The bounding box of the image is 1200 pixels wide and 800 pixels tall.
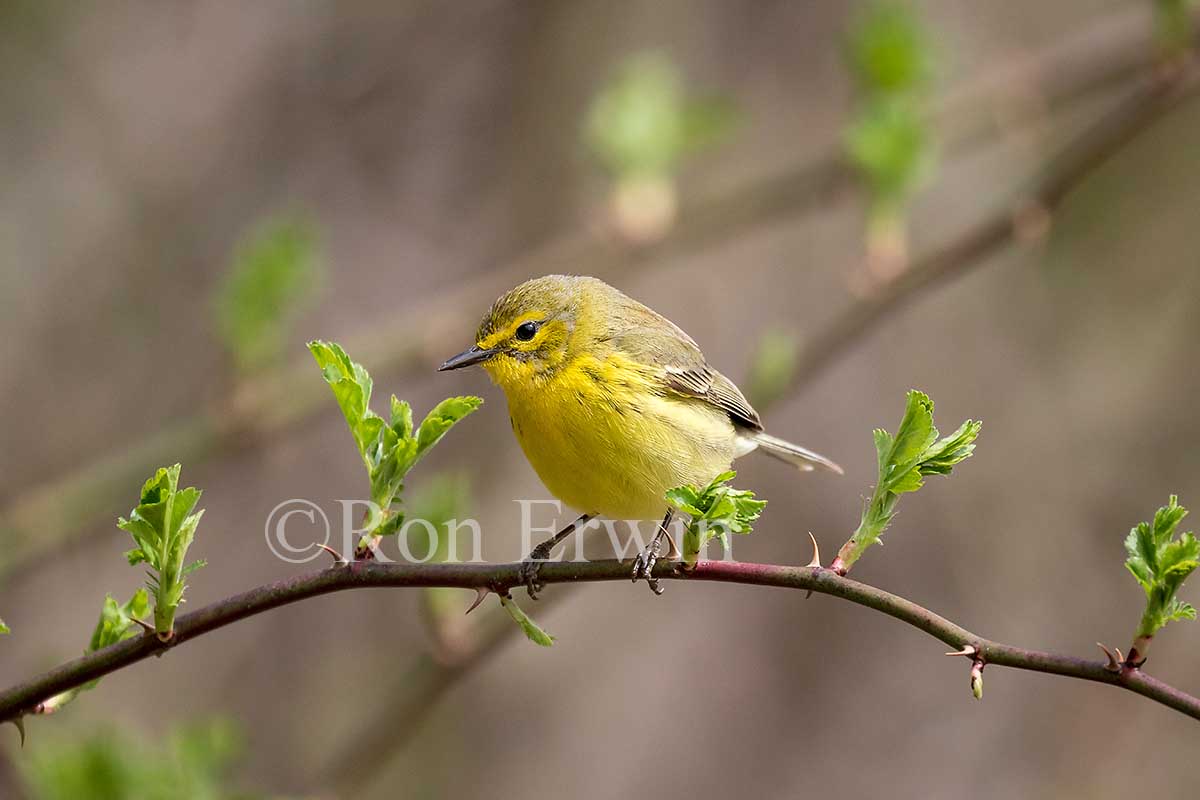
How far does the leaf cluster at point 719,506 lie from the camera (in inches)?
89.7

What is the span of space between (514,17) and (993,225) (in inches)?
139

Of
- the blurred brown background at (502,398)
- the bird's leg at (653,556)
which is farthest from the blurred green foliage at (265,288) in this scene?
the blurred brown background at (502,398)

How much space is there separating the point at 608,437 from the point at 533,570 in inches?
49.3

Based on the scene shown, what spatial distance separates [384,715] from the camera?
4352 millimetres

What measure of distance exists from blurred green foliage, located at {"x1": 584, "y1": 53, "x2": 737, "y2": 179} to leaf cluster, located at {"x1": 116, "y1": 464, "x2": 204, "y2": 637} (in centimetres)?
309

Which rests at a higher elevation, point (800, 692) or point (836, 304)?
point (836, 304)

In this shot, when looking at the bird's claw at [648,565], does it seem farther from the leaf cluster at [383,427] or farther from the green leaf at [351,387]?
the green leaf at [351,387]

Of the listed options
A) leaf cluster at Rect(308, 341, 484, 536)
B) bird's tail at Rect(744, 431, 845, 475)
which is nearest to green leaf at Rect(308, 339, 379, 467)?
leaf cluster at Rect(308, 341, 484, 536)

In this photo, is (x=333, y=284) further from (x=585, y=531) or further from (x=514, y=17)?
(x=585, y=531)

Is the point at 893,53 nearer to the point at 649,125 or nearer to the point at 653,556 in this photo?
the point at 649,125

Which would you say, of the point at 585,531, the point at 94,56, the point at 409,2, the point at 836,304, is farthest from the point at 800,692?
the point at 94,56

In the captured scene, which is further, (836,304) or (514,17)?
(836,304)

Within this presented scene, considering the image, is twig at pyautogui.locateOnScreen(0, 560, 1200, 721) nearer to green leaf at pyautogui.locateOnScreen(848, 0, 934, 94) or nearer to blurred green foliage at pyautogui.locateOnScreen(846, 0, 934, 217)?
blurred green foliage at pyautogui.locateOnScreen(846, 0, 934, 217)

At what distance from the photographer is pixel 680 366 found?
446 centimetres
